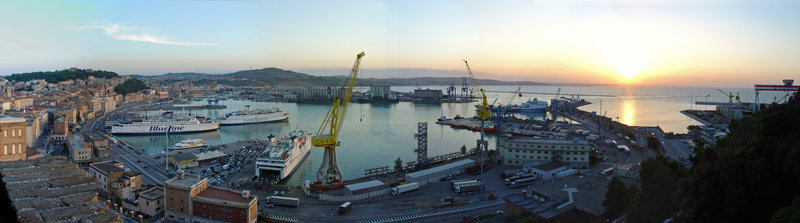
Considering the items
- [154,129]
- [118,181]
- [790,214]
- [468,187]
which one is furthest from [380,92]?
[790,214]

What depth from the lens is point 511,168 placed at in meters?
8.42

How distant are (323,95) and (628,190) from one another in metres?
31.3

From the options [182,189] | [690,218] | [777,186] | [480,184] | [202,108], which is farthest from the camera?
[202,108]

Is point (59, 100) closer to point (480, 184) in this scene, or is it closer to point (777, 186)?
point (480, 184)

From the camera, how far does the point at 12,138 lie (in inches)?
212

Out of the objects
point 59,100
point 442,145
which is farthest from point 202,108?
point 442,145

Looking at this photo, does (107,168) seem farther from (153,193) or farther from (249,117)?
(249,117)

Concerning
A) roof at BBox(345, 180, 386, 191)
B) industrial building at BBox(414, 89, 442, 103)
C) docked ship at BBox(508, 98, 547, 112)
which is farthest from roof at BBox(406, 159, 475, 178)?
industrial building at BBox(414, 89, 442, 103)

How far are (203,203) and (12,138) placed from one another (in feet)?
8.59

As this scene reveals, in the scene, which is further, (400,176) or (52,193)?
(400,176)

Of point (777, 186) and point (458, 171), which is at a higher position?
point (777, 186)

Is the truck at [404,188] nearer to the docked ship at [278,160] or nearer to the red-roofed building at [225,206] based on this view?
the red-roofed building at [225,206]

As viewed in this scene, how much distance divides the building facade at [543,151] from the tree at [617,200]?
3.75 meters

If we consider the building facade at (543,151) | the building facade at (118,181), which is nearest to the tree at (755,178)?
the building facade at (543,151)
